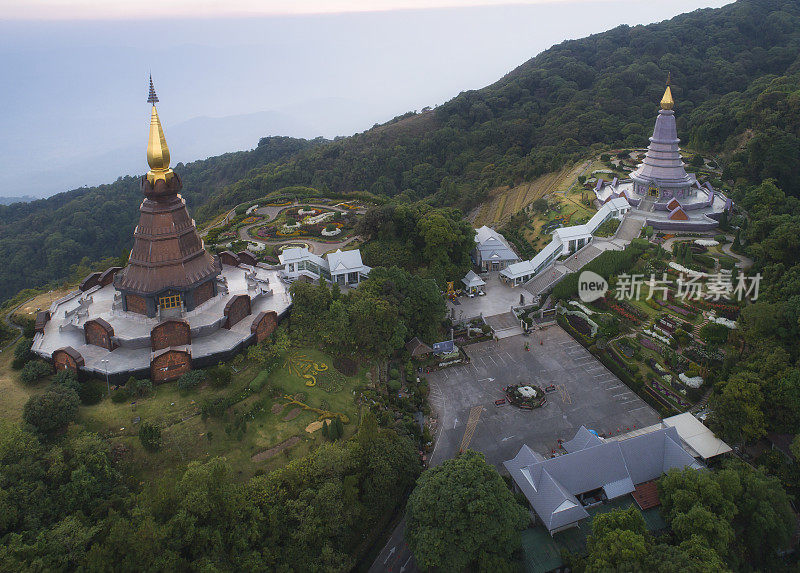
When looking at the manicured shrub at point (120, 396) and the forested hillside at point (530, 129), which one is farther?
the forested hillside at point (530, 129)

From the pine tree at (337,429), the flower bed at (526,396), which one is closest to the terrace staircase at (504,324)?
the flower bed at (526,396)

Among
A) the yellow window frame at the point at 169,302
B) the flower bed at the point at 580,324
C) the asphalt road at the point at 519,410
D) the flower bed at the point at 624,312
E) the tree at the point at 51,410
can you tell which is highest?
the yellow window frame at the point at 169,302

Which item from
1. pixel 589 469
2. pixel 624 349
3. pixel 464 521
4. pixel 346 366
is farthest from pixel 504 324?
pixel 464 521

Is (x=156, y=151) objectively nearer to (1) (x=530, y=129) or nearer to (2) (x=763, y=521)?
(2) (x=763, y=521)

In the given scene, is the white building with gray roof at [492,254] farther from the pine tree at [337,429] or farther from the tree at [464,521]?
the tree at [464,521]

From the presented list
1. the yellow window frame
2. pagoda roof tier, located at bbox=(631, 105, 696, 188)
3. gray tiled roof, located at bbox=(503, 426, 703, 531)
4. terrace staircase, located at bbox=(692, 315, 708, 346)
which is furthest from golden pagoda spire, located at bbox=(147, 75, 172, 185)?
pagoda roof tier, located at bbox=(631, 105, 696, 188)

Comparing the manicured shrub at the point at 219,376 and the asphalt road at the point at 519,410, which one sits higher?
the manicured shrub at the point at 219,376

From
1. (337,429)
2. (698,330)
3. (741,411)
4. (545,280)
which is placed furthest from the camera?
(545,280)
